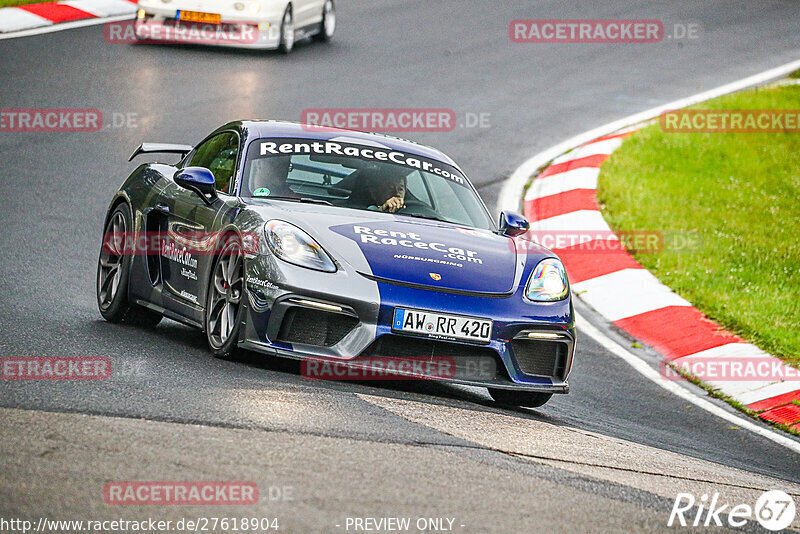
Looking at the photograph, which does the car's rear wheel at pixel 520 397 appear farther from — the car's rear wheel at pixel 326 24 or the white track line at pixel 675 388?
the car's rear wheel at pixel 326 24

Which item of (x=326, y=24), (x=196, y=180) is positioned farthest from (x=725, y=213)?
(x=326, y=24)

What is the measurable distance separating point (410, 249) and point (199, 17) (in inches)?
441

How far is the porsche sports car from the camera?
621cm

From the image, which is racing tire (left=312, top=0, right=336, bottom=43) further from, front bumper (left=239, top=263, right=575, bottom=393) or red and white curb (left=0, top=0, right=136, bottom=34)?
front bumper (left=239, top=263, right=575, bottom=393)

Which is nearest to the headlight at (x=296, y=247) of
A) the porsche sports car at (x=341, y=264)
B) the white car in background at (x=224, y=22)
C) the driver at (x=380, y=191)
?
the porsche sports car at (x=341, y=264)

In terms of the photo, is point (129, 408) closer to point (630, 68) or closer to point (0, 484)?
point (0, 484)

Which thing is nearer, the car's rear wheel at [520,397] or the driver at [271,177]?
the car's rear wheel at [520,397]

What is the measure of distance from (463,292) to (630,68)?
13.7m

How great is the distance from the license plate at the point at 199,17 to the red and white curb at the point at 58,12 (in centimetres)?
196

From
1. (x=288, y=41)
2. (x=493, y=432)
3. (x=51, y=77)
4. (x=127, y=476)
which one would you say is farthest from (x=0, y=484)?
(x=288, y=41)

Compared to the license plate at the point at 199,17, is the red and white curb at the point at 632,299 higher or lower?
lower

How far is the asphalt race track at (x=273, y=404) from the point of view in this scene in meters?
4.32

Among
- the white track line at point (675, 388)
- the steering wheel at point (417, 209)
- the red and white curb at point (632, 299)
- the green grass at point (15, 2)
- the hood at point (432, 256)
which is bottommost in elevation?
the white track line at point (675, 388)

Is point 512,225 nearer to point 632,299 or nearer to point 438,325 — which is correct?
point 438,325
